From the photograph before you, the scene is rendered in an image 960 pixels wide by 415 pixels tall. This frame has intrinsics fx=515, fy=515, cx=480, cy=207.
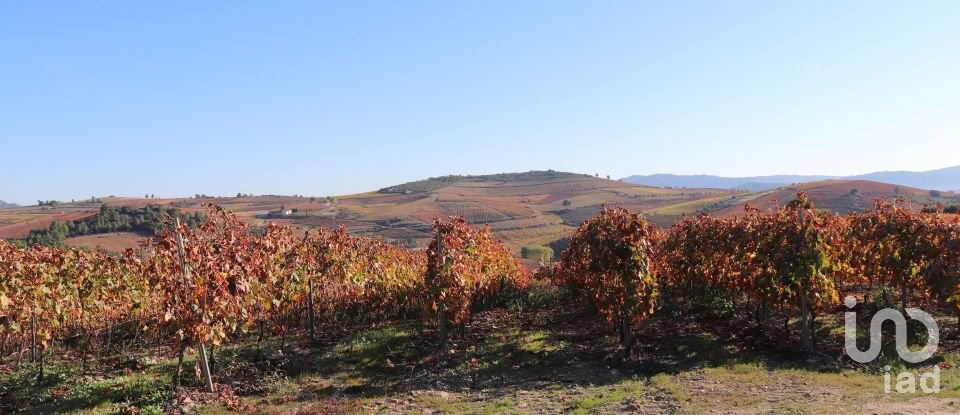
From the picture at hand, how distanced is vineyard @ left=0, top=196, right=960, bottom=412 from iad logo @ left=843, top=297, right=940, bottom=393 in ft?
2.05

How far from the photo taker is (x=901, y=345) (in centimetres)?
1297

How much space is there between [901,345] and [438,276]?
468 inches

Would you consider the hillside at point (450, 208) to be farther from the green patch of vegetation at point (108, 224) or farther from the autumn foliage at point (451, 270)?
the autumn foliage at point (451, 270)

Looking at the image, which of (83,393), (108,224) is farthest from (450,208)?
(83,393)

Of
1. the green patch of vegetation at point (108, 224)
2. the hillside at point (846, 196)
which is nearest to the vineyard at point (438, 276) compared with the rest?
the green patch of vegetation at point (108, 224)

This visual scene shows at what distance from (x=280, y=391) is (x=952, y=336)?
1715 cm

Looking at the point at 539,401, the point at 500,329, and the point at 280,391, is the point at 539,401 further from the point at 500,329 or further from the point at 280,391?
the point at 500,329

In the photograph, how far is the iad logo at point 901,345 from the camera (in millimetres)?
10531

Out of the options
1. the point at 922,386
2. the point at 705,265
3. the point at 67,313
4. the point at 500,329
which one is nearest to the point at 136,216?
the point at 67,313

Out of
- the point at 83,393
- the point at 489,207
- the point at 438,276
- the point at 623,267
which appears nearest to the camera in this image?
the point at 83,393

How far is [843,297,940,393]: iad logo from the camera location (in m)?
10.5

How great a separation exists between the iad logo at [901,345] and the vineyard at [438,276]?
62 centimetres

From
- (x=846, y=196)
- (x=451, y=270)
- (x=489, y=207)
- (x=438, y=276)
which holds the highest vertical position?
(x=451, y=270)

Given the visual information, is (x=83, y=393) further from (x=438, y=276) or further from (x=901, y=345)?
(x=901, y=345)
